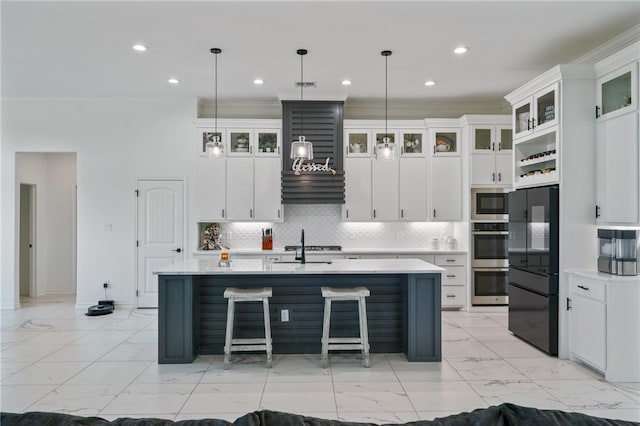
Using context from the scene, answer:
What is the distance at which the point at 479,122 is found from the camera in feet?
20.4

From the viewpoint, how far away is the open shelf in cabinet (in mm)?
4297

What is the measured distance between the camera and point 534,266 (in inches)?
173

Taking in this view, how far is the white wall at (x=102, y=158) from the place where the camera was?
6340 millimetres

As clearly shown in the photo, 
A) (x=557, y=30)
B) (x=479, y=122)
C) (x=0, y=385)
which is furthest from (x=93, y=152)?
(x=557, y=30)

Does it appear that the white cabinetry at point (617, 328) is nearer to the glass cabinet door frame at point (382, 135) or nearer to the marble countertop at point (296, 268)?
the marble countertop at point (296, 268)

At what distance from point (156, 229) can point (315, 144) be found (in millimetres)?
2783

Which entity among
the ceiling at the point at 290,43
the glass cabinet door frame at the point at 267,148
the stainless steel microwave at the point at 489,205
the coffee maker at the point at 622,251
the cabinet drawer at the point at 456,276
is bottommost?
the cabinet drawer at the point at 456,276

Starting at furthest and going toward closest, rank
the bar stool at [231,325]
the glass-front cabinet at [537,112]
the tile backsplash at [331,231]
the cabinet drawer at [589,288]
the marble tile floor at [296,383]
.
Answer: the tile backsplash at [331,231], the glass-front cabinet at [537,112], the bar stool at [231,325], the cabinet drawer at [589,288], the marble tile floor at [296,383]

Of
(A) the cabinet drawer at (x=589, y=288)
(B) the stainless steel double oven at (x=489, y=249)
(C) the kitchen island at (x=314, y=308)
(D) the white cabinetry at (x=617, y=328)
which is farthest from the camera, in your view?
(B) the stainless steel double oven at (x=489, y=249)

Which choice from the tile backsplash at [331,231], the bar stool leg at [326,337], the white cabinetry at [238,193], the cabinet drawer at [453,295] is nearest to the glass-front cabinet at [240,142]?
the white cabinetry at [238,193]

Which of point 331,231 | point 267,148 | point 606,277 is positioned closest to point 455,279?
point 331,231

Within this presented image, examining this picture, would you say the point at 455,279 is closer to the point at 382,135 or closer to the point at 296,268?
the point at 382,135

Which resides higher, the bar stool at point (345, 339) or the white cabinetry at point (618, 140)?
the white cabinetry at point (618, 140)

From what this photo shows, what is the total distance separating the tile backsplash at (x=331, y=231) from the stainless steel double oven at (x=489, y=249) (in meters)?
0.45
